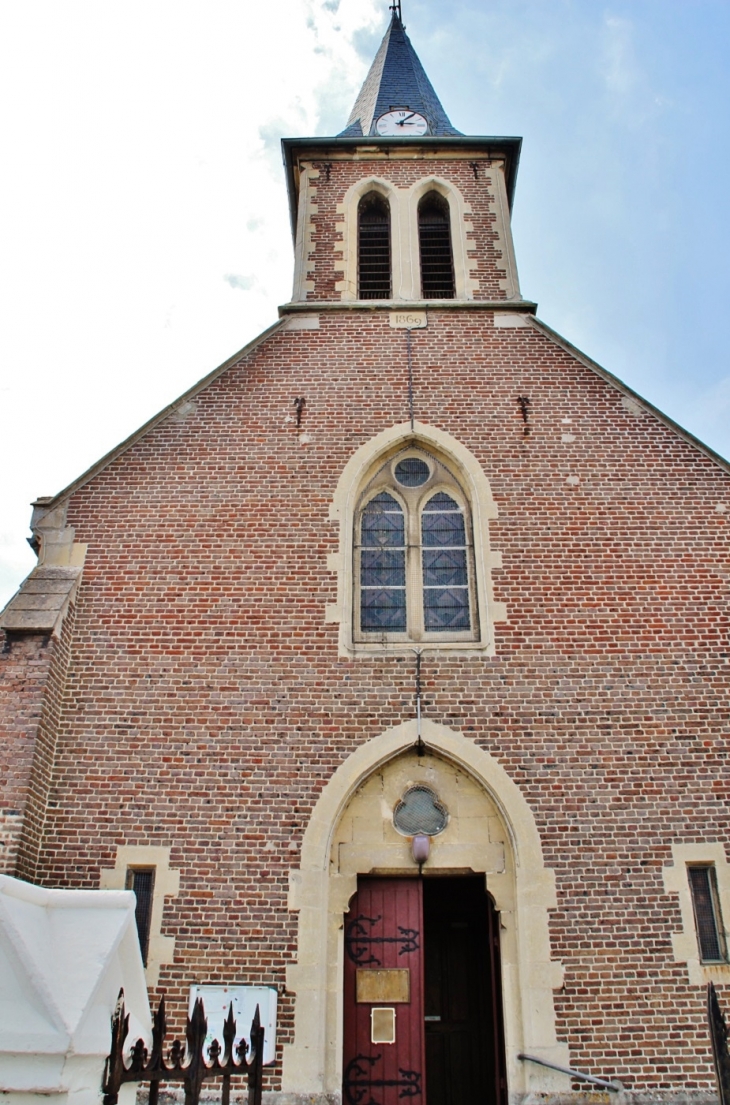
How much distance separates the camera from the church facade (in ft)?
24.7

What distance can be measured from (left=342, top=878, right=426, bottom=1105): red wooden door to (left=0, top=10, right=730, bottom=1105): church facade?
0.08 ft

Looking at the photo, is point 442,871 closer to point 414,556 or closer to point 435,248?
point 414,556

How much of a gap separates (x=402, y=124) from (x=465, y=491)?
718 centimetres

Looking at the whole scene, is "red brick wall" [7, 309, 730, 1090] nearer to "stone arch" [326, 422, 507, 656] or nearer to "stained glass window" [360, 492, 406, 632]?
"stone arch" [326, 422, 507, 656]

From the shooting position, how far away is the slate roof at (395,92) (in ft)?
46.2

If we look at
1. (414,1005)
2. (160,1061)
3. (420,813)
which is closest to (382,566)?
(420,813)

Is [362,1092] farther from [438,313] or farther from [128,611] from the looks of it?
[438,313]

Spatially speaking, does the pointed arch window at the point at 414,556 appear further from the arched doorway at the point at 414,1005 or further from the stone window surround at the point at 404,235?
the stone window surround at the point at 404,235

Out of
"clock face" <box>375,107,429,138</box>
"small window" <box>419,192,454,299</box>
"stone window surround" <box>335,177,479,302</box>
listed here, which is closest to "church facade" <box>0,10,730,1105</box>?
"stone window surround" <box>335,177,479,302</box>

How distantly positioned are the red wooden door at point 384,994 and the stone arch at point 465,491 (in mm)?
2366

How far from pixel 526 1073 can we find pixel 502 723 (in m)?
2.93

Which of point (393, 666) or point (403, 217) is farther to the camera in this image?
point (403, 217)

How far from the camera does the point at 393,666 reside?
8.68m

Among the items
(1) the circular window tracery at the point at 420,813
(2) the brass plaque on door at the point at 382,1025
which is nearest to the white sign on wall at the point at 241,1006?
(2) the brass plaque on door at the point at 382,1025
